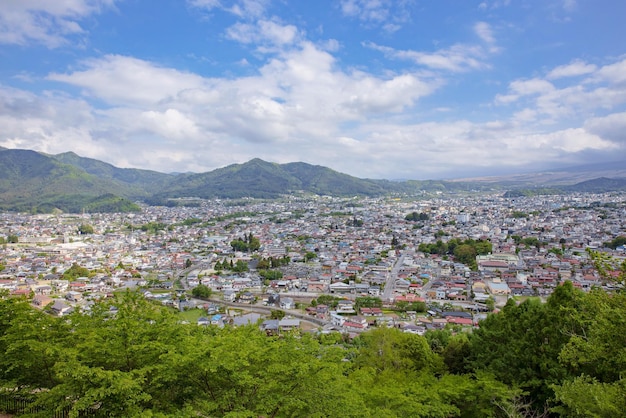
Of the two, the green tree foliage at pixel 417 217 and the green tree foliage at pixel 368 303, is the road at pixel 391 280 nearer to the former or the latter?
the green tree foliage at pixel 368 303

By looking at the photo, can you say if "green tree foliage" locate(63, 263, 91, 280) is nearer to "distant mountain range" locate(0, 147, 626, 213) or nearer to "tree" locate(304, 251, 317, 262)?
"tree" locate(304, 251, 317, 262)

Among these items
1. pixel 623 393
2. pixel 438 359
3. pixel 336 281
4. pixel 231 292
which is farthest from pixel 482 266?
pixel 623 393

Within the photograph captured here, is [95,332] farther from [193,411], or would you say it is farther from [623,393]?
[623,393]

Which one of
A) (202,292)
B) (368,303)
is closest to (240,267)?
(202,292)

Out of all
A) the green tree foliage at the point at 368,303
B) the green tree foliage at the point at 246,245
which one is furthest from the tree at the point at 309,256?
the green tree foliage at the point at 368,303

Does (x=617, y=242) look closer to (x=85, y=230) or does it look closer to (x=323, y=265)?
(x=323, y=265)

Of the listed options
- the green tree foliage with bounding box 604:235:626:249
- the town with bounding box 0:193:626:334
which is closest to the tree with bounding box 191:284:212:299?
the town with bounding box 0:193:626:334
